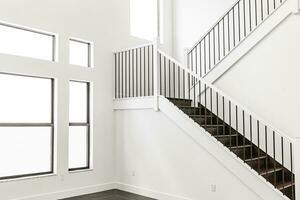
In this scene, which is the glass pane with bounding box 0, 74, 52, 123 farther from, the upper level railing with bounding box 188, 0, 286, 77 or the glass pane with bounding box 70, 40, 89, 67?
the upper level railing with bounding box 188, 0, 286, 77

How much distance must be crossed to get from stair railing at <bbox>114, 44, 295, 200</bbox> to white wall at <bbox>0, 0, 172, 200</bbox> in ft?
1.15

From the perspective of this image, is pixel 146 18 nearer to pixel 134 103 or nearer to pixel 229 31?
pixel 229 31

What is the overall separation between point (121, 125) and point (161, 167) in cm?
140

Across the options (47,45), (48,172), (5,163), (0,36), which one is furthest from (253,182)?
(0,36)

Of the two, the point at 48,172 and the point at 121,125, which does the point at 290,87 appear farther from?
the point at 48,172

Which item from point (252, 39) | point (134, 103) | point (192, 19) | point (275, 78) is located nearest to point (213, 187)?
point (275, 78)

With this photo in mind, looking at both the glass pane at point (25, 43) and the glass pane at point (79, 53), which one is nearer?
the glass pane at point (25, 43)

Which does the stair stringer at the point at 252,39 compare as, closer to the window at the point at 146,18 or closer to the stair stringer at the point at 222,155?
the stair stringer at the point at 222,155

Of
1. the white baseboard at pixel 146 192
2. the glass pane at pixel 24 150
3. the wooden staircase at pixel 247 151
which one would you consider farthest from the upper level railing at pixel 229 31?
the glass pane at pixel 24 150

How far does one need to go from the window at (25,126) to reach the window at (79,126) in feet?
1.56

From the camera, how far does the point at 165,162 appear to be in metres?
5.55

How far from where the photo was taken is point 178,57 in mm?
8273

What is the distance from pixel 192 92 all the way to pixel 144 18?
253 cm

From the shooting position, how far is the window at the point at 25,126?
16.9ft
